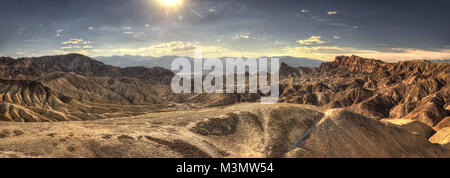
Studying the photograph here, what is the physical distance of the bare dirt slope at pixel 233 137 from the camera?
26828mm

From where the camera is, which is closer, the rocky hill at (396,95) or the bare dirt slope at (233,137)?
the bare dirt slope at (233,137)

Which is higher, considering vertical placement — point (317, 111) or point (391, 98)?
point (317, 111)

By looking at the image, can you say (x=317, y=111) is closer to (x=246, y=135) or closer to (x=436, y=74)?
(x=246, y=135)

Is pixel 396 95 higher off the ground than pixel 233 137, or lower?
lower

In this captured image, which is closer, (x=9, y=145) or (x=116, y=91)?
(x=9, y=145)

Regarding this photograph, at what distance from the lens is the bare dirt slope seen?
26.8 metres

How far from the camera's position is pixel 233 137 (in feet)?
129

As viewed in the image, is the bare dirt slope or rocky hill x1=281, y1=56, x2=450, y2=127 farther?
rocky hill x1=281, y1=56, x2=450, y2=127

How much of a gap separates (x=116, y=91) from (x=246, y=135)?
15028 cm

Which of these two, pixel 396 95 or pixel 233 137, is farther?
pixel 396 95
